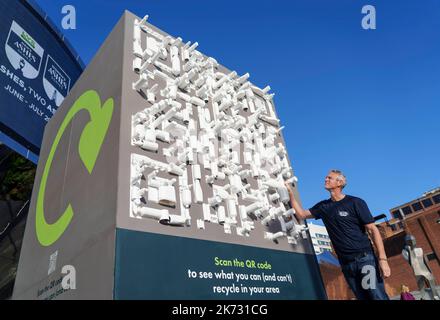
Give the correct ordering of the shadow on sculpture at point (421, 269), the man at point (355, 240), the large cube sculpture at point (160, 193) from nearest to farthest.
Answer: the man at point (355, 240), the large cube sculpture at point (160, 193), the shadow on sculpture at point (421, 269)

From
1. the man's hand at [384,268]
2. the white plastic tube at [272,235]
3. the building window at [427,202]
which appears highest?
the building window at [427,202]

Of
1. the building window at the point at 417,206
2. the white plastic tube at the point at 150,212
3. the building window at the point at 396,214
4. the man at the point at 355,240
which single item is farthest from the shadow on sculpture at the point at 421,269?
the building window at the point at 396,214

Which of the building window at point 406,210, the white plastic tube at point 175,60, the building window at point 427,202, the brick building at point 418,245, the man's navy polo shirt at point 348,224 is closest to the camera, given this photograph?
the man's navy polo shirt at point 348,224

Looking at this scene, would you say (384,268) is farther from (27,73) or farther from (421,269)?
(27,73)

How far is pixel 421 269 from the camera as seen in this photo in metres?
11.5

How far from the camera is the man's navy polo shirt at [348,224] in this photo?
514 centimetres

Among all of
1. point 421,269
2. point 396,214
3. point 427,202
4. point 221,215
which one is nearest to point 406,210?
point 396,214

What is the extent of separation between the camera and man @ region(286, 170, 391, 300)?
4.79m

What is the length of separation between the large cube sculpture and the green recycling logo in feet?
0.16

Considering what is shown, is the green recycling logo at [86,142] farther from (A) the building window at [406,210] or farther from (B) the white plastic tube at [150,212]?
(A) the building window at [406,210]

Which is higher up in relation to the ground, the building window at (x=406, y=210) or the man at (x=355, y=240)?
the building window at (x=406, y=210)

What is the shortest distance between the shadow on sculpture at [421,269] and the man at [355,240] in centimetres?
789

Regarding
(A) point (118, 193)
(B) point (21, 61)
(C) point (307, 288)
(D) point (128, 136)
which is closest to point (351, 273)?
(C) point (307, 288)

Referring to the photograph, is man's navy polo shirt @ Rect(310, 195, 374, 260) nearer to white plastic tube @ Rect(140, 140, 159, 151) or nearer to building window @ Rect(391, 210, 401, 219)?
white plastic tube @ Rect(140, 140, 159, 151)
